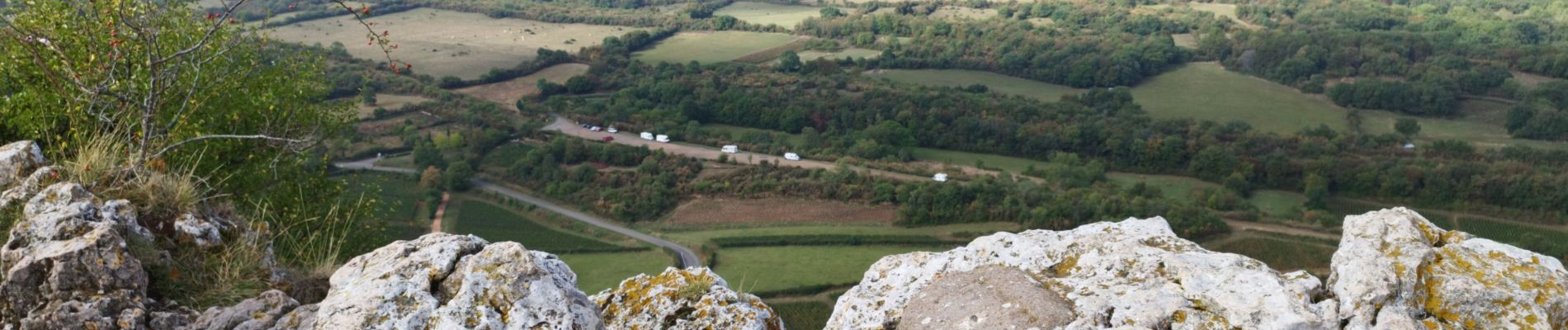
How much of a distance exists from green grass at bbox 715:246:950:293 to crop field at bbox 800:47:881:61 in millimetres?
73277

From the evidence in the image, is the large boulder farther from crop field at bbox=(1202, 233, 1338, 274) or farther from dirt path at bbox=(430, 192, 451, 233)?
dirt path at bbox=(430, 192, 451, 233)

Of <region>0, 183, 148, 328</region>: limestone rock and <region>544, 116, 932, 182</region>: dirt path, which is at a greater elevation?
<region>0, 183, 148, 328</region>: limestone rock

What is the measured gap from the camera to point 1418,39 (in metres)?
122

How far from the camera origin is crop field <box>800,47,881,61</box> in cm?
Answer: 13088

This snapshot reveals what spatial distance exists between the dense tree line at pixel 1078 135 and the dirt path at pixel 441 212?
25.3 meters

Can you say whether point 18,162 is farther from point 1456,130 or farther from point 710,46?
point 710,46

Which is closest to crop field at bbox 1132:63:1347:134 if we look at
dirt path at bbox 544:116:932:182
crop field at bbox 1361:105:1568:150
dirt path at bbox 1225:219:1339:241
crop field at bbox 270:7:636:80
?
crop field at bbox 1361:105:1568:150

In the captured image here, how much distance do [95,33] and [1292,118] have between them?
3918 inches

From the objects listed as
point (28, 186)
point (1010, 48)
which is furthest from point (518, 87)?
point (28, 186)

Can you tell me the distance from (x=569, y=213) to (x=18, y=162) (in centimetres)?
5850

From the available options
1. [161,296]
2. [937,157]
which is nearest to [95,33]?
[161,296]

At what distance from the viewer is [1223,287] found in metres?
7.53

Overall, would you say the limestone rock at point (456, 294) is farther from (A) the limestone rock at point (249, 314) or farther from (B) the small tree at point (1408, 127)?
(B) the small tree at point (1408, 127)

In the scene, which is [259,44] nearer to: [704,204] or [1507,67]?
[704,204]
